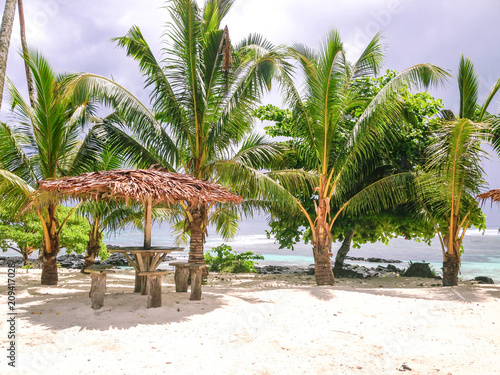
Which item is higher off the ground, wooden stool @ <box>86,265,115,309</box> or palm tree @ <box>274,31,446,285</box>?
palm tree @ <box>274,31,446,285</box>

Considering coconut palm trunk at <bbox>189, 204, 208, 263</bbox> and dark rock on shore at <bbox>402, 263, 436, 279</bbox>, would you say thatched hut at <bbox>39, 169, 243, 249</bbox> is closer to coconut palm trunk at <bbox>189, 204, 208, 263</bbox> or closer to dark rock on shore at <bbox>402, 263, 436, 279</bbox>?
coconut palm trunk at <bbox>189, 204, 208, 263</bbox>

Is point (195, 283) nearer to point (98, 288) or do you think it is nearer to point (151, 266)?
point (151, 266)

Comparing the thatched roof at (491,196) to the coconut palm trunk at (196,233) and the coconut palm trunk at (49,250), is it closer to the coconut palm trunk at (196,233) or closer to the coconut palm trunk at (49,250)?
the coconut palm trunk at (196,233)

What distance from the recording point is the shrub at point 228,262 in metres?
15.4

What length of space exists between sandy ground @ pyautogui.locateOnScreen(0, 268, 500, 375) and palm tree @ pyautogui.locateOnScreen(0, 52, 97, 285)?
1798 millimetres

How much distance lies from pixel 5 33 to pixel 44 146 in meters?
3.01

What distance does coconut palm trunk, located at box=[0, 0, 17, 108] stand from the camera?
9.33m

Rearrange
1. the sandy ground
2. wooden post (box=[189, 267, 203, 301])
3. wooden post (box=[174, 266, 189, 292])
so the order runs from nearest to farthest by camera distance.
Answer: the sandy ground < wooden post (box=[189, 267, 203, 301]) < wooden post (box=[174, 266, 189, 292])

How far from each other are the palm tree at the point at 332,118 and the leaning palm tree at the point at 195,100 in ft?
3.16

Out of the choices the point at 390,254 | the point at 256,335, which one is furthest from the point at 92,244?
the point at 390,254

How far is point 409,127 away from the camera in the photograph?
1277cm

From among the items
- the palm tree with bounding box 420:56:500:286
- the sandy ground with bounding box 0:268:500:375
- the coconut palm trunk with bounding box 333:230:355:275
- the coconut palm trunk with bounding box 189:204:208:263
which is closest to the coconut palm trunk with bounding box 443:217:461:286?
the palm tree with bounding box 420:56:500:286

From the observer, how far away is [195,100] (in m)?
9.66

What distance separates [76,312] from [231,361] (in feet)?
9.62
